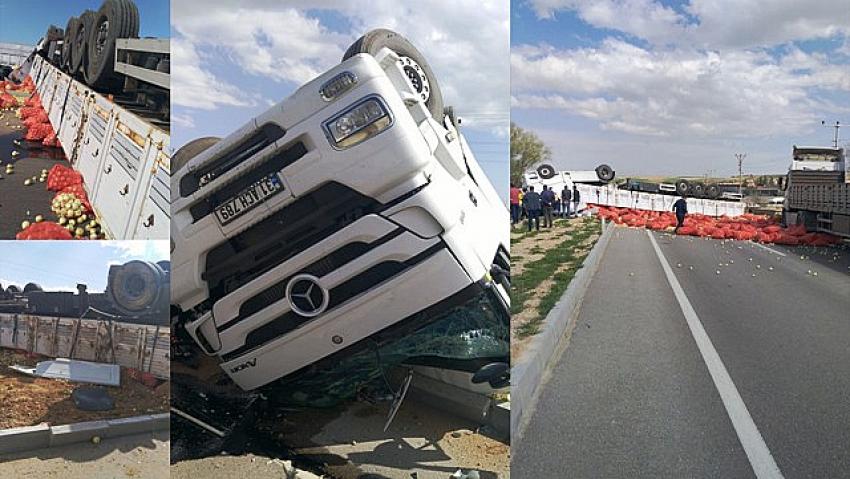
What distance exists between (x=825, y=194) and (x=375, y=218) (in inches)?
99.9

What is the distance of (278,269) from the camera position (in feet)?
6.47

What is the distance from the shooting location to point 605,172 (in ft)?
8.04

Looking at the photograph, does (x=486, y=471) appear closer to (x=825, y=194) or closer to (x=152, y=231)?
(x=152, y=231)

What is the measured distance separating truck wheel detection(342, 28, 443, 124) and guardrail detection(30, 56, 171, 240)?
580 millimetres

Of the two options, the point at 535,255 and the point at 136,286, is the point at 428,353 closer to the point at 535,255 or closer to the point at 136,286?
the point at 136,286

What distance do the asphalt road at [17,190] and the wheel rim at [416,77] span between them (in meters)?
0.95

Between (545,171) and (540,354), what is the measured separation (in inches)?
34.6

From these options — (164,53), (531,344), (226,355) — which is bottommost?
(531,344)

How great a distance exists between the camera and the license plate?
1.91 meters

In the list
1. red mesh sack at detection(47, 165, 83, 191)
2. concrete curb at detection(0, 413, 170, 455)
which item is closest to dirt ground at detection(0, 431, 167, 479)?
concrete curb at detection(0, 413, 170, 455)

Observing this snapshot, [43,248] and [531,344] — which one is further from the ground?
[43,248]

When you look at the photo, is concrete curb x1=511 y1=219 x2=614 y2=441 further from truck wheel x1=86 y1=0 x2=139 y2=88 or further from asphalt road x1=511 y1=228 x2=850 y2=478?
truck wheel x1=86 y1=0 x2=139 y2=88

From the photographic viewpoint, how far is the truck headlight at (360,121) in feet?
6.06

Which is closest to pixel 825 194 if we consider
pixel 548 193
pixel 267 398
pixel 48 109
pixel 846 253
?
pixel 846 253
